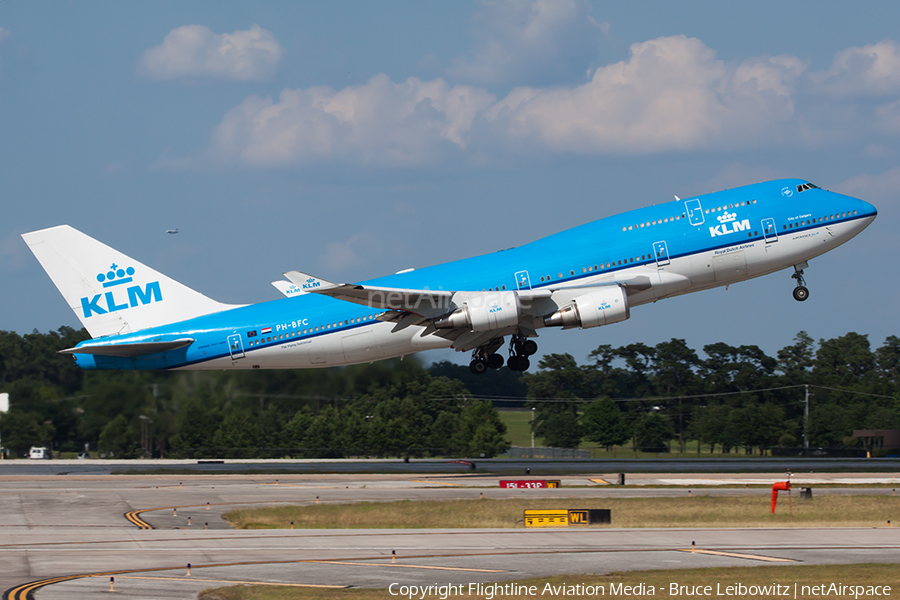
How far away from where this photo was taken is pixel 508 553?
25047mm

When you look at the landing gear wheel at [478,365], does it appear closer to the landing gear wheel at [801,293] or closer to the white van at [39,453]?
the landing gear wheel at [801,293]

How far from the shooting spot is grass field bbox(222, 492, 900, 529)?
109 feet

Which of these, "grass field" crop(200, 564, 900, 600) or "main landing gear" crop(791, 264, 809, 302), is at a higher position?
"main landing gear" crop(791, 264, 809, 302)

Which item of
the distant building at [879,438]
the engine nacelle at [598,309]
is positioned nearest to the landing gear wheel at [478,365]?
the engine nacelle at [598,309]

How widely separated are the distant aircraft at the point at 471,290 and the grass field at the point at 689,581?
753 inches

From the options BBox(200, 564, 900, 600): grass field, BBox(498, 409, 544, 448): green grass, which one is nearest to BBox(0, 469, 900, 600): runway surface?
BBox(200, 564, 900, 600): grass field

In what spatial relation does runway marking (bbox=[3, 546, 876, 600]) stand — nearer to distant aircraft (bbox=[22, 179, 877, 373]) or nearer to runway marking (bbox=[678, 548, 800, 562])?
runway marking (bbox=[678, 548, 800, 562])

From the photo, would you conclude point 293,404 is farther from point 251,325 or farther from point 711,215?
point 711,215

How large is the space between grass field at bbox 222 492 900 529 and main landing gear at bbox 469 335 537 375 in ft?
31.4

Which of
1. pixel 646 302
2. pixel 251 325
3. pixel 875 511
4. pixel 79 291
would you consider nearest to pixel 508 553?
pixel 875 511

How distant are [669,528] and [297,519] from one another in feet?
43.7

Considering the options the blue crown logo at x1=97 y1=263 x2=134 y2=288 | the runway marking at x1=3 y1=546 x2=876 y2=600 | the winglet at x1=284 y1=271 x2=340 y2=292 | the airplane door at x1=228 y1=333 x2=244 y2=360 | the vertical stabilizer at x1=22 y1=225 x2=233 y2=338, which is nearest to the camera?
the runway marking at x1=3 y1=546 x2=876 y2=600

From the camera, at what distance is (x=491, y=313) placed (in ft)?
134

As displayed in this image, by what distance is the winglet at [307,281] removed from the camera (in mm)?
37250
